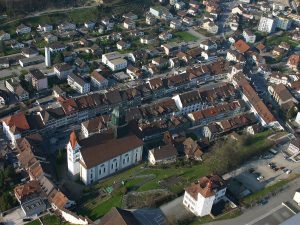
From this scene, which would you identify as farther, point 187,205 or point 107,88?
point 107,88

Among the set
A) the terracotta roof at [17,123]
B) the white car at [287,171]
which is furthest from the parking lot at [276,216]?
the terracotta roof at [17,123]

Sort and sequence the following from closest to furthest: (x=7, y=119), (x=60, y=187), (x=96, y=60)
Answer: (x=60, y=187)
(x=7, y=119)
(x=96, y=60)

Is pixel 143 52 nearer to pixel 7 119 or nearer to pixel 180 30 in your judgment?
pixel 180 30

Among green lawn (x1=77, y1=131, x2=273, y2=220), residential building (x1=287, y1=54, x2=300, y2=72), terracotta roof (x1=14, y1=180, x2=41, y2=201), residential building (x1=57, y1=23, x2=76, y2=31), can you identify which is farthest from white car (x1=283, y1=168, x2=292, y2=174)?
residential building (x1=57, y1=23, x2=76, y2=31)

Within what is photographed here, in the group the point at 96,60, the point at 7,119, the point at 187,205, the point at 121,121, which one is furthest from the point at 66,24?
the point at 187,205

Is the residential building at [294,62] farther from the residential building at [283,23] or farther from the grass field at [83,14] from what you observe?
the grass field at [83,14]

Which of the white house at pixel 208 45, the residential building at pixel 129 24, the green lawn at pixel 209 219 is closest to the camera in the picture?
the green lawn at pixel 209 219
